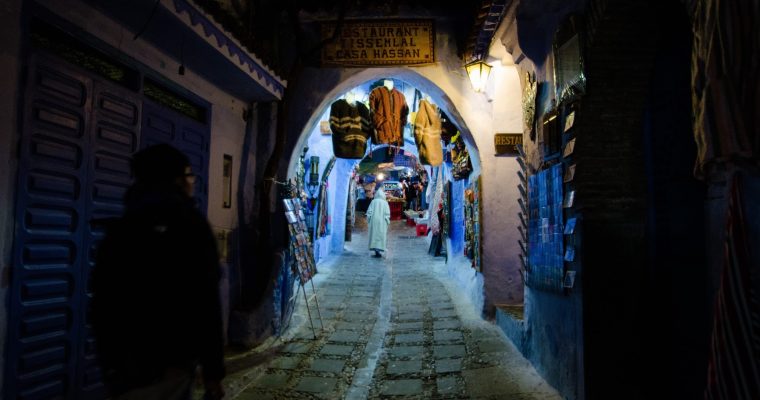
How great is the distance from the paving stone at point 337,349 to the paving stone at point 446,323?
1.58m

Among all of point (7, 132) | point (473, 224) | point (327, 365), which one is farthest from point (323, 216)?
point (7, 132)

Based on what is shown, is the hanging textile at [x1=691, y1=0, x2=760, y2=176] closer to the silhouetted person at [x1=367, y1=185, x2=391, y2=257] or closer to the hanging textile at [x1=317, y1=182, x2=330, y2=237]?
the hanging textile at [x1=317, y1=182, x2=330, y2=237]

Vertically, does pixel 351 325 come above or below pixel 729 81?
below

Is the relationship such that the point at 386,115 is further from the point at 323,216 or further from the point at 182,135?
the point at 323,216

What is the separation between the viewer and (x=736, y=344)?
74.7 inches

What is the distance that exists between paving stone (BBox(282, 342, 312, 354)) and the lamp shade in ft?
14.7

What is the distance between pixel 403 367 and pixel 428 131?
4.52 m

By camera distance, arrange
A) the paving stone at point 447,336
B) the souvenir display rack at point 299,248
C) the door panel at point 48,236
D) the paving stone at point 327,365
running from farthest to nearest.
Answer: the souvenir display rack at point 299,248, the paving stone at point 447,336, the paving stone at point 327,365, the door panel at point 48,236

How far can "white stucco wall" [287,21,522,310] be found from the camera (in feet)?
21.5

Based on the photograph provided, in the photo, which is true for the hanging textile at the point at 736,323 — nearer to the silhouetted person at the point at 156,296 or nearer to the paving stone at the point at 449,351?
the silhouetted person at the point at 156,296

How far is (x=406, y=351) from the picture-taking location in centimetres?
542

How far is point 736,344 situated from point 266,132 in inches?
244

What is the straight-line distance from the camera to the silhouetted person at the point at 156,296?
176 centimetres

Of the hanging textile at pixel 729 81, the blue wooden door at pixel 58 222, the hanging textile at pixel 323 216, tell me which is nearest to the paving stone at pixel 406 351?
the blue wooden door at pixel 58 222
